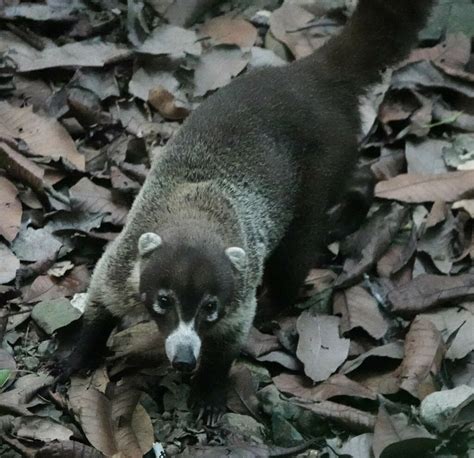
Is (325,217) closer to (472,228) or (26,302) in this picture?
(472,228)

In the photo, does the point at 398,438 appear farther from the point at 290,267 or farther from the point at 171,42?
the point at 171,42

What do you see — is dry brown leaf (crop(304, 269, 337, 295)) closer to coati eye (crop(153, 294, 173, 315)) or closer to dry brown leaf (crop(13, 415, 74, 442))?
coati eye (crop(153, 294, 173, 315))

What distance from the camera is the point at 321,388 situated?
5348 mm

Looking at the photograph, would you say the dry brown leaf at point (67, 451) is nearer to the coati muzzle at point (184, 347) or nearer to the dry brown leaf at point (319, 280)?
the coati muzzle at point (184, 347)

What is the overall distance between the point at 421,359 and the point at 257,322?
1108 millimetres

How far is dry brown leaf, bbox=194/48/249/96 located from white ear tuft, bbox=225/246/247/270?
94.6 inches

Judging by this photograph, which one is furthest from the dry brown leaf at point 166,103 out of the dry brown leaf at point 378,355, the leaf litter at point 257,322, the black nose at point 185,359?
the black nose at point 185,359

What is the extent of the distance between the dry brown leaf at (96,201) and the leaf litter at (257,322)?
14 mm

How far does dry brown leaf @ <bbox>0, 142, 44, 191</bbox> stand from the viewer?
620 centimetres

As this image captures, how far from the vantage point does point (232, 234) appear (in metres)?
5.30

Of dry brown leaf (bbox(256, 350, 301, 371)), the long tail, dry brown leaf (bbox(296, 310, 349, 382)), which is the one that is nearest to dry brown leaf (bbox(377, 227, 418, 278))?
dry brown leaf (bbox(296, 310, 349, 382))

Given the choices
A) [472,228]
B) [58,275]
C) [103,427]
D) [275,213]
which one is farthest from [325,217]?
[103,427]

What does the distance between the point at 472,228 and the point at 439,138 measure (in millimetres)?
923

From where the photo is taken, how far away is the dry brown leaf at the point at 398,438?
446 centimetres
